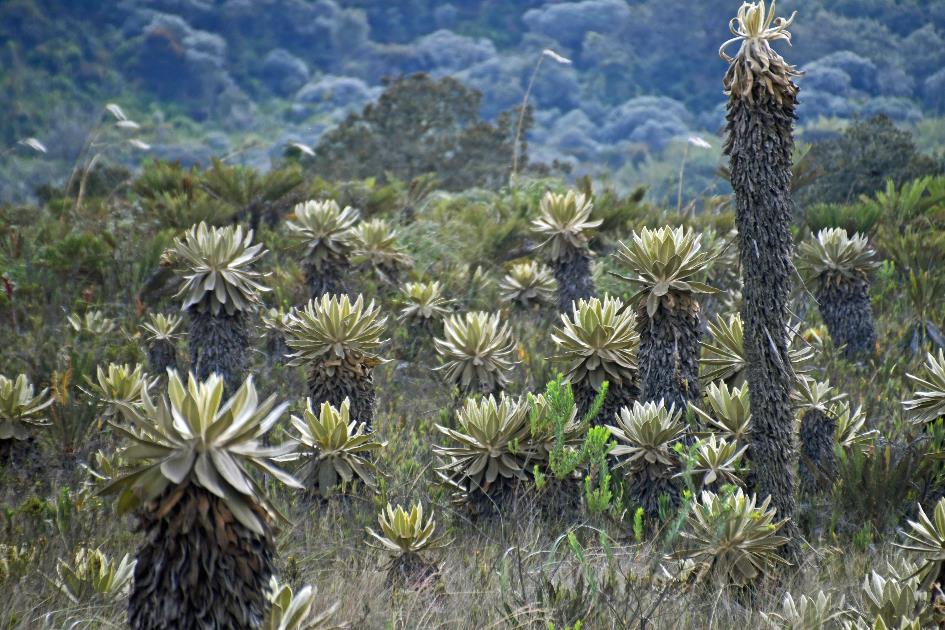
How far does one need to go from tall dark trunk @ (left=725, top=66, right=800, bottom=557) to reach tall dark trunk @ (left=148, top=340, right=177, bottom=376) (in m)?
4.35

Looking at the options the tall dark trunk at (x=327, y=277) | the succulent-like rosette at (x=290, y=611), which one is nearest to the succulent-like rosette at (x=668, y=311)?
the succulent-like rosette at (x=290, y=611)

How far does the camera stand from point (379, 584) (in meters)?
3.32

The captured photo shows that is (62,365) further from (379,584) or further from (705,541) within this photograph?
(705,541)

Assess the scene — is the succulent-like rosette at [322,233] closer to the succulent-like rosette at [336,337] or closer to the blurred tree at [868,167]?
the succulent-like rosette at [336,337]

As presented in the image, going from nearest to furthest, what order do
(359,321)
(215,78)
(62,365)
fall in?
1. (359,321)
2. (62,365)
3. (215,78)

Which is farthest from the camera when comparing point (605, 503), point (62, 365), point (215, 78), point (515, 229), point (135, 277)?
point (215, 78)

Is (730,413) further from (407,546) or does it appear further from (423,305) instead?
(423,305)

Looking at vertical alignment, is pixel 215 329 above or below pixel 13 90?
above

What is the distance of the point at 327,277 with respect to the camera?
6281 millimetres

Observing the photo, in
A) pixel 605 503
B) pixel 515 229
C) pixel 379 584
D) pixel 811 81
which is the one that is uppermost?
pixel 605 503

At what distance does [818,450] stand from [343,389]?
283 centimetres

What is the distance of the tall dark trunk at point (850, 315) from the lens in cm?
630

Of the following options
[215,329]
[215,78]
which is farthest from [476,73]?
[215,329]

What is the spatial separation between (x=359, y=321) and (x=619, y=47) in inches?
2195
